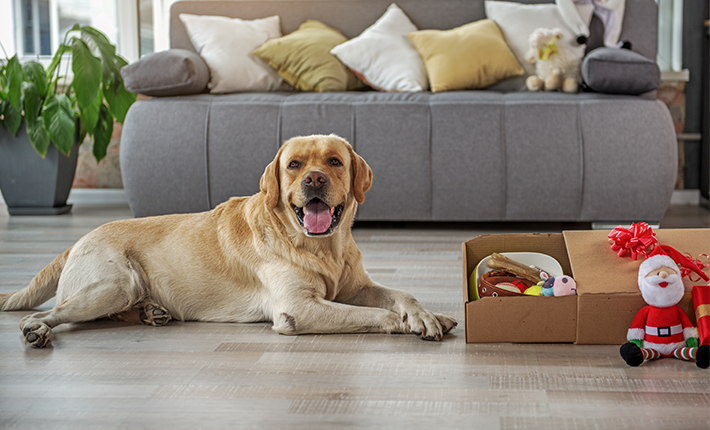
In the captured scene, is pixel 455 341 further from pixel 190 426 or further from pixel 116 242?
pixel 116 242

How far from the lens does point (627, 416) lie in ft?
3.58

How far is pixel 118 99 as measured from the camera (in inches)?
148

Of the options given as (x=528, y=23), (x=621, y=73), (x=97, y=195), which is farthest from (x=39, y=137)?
(x=621, y=73)

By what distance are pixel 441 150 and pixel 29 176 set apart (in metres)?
2.42

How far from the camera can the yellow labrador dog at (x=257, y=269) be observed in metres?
1.58

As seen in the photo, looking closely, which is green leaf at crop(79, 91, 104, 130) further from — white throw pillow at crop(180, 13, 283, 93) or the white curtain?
the white curtain

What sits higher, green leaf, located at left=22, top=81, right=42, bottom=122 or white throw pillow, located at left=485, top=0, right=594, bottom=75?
white throw pillow, located at left=485, top=0, right=594, bottom=75

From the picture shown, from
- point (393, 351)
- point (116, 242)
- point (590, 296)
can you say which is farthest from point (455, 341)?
point (116, 242)

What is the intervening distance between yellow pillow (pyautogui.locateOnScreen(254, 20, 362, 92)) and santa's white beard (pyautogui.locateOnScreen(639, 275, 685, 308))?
7.88 ft

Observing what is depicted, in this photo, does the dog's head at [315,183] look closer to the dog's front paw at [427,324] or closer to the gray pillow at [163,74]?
the dog's front paw at [427,324]

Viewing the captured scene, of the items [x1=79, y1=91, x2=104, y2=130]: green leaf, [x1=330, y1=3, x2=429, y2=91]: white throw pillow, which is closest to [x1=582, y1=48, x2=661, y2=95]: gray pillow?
[x1=330, y1=3, x2=429, y2=91]: white throw pillow

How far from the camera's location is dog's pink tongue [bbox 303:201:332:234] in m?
1.60

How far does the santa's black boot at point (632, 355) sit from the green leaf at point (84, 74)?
312 centimetres

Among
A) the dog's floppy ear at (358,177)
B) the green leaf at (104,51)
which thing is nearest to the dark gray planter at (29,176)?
the green leaf at (104,51)
